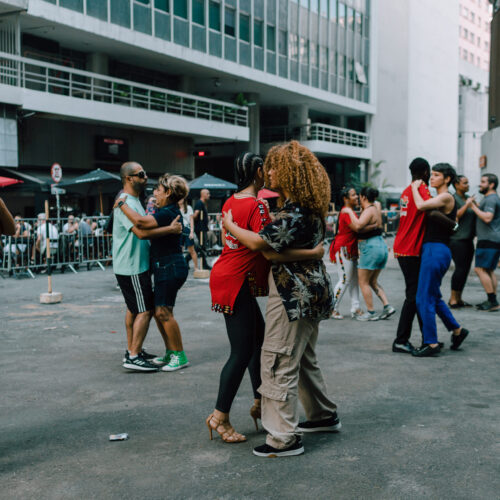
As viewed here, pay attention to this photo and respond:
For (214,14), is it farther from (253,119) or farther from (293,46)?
(253,119)

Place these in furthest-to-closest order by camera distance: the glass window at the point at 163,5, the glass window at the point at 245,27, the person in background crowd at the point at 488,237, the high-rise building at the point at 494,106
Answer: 1. the glass window at the point at 245,27
2. the glass window at the point at 163,5
3. the high-rise building at the point at 494,106
4. the person in background crowd at the point at 488,237

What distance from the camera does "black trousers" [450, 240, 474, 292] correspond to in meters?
9.98

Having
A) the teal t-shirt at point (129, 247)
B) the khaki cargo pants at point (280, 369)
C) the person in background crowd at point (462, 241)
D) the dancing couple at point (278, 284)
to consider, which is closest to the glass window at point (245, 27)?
the person in background crowd at point (462, 241)

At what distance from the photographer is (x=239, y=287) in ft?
13.8

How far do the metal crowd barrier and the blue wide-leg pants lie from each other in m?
8.88

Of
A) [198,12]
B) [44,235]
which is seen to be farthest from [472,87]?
[44,235]

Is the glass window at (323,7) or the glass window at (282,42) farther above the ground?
the glass window at (323,7)

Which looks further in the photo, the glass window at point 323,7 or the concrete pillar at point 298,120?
the concrete pillar at point 298,120

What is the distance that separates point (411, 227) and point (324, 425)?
115 inches

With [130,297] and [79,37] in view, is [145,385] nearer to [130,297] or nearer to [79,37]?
[130,297]

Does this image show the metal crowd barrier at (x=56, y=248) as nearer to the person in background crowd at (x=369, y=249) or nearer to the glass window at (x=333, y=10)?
the person in background crowd at (x=369, y=249)

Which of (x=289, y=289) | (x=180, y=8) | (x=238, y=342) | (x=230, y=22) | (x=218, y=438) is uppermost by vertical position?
(x=230, y=22)

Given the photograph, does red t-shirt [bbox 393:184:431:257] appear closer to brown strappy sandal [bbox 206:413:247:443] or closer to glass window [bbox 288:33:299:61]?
brown strappy sandal [bbox 206:413:247:443]

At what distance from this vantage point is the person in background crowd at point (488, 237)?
9727 millimetres
